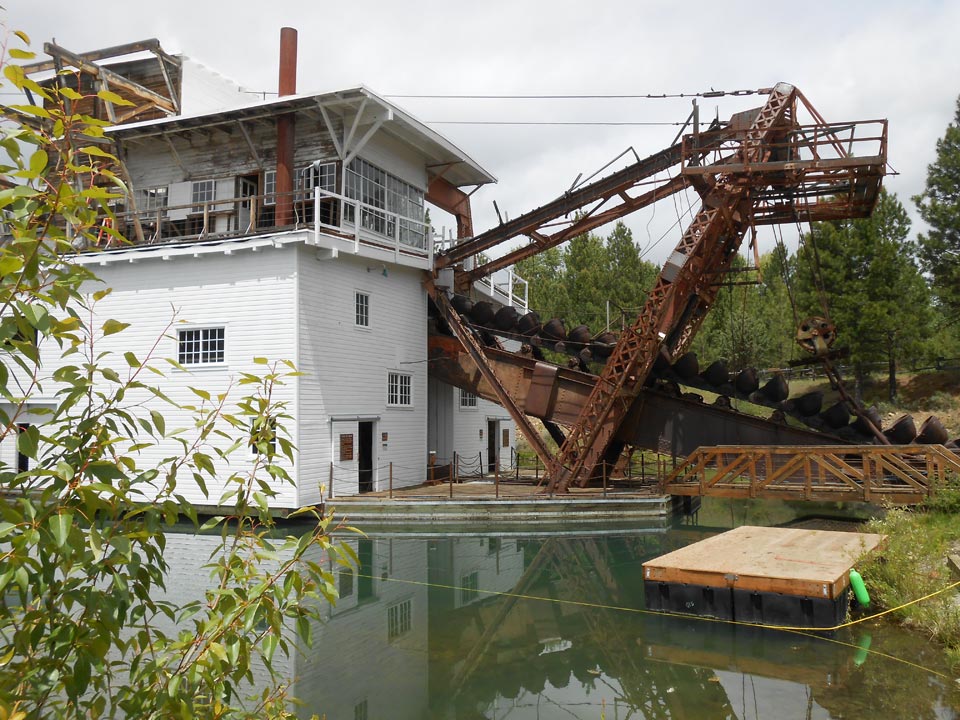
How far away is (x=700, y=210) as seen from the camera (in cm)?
1756

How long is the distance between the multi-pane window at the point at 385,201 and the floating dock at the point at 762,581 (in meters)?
12.8

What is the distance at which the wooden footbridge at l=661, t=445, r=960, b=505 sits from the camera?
48.7 ft

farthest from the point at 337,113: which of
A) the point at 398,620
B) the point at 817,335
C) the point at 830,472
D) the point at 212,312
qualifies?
the point at 830,472

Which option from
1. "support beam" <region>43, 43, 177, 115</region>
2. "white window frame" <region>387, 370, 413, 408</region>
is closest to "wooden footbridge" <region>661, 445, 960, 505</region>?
"white window frame" <region>387, 370, 413, 408</region>

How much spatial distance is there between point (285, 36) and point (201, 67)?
3428 mm

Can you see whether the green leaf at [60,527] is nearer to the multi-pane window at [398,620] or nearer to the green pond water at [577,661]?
the green pond water at [577,661]

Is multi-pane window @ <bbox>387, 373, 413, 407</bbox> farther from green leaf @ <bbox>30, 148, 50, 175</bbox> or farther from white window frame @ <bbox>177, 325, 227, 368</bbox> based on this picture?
green leaf @ <bbox>30, 148, 50, 175</bbox>

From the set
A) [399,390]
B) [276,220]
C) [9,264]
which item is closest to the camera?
[9,264]

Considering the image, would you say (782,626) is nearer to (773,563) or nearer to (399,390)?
(773,563)

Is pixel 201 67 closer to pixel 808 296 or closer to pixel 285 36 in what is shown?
pixel 285 36

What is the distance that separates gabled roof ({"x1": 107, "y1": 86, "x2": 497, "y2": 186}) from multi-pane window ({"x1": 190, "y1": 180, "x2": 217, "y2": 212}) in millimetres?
1572

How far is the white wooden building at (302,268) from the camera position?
17.8 metres

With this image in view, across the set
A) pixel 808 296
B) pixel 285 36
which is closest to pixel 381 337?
pixel 285 36

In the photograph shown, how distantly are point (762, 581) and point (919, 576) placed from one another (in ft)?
6.50
